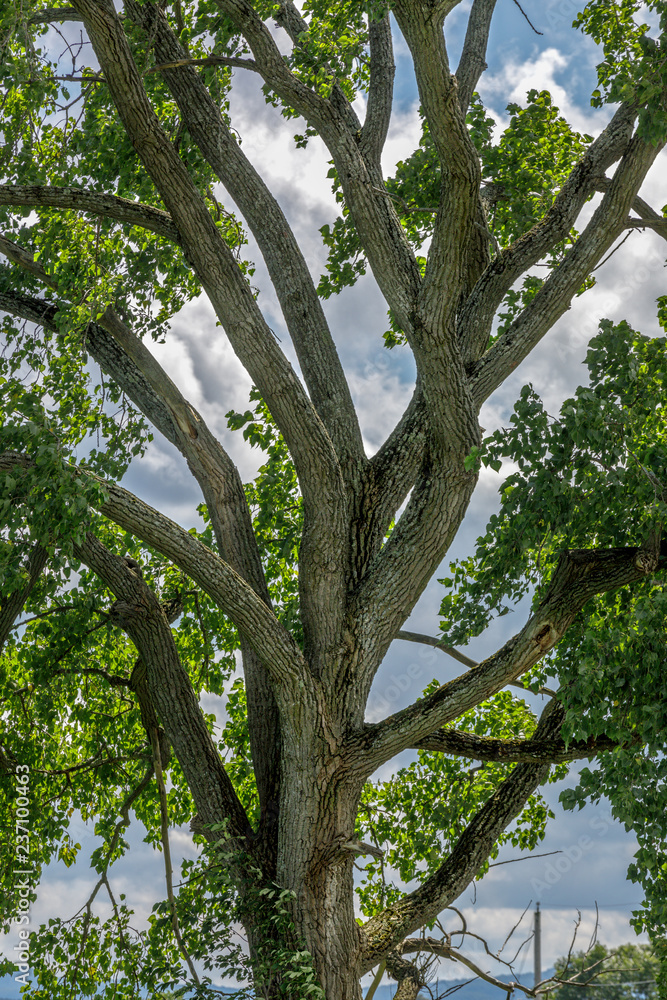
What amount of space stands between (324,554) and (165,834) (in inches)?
104

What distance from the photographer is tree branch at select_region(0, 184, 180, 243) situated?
652 cm

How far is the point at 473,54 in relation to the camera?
8094 mm

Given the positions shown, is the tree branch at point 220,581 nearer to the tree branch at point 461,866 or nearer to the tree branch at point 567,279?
the tree branch at point 461,866

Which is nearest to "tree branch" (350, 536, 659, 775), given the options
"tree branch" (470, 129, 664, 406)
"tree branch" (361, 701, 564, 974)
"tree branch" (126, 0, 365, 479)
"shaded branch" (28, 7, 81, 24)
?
"tree branch" (361, 701, 564, 974)

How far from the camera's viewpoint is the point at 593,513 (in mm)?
5492

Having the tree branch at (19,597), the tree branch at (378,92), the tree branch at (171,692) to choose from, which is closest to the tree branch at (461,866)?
the tree branch at (171,692)

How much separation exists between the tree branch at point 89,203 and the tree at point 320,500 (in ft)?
0.09

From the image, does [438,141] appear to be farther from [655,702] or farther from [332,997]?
[332,997]

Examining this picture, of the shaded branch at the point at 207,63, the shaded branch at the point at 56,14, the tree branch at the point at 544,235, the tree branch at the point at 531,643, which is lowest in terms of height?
the tree branch at the point at 531,643

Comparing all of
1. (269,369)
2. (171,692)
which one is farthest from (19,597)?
(269,369)

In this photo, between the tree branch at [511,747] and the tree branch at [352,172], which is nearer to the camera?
the tree branch at [511,747]

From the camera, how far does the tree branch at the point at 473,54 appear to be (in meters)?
8.02

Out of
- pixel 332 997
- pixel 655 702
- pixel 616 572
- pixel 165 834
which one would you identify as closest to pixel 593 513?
pixel 616 572

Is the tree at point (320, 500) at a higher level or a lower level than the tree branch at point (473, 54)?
lower
